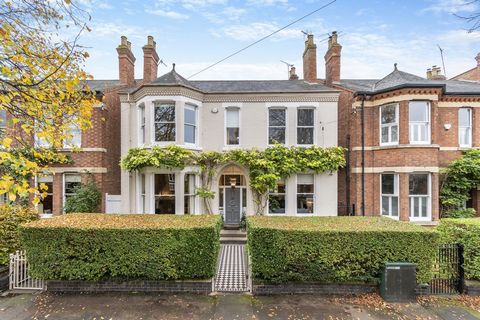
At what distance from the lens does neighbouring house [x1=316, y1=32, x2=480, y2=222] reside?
11688 mm

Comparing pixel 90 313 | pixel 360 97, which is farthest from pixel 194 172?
pixel 360 97

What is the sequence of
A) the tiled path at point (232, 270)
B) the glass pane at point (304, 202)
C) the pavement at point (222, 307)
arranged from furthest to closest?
1. the glass pane at point (304, 202)
2. the tiled path at point (232, 270)
3. the pavement at point (222, 307)

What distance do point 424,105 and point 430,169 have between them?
323 cm

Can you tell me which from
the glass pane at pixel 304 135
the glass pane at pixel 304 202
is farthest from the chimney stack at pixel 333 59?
the glass pane at pixel 304 202

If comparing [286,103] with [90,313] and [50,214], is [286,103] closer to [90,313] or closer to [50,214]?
[90,313]

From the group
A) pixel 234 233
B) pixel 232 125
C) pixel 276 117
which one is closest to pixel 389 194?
pixel 276 117

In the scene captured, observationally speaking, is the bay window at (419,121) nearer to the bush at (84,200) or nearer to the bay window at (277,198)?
the bay window at (277,198)

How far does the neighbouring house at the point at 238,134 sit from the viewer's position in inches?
483

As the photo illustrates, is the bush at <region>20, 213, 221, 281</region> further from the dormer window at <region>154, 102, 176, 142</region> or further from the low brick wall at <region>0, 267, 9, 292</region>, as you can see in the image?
the dormer window at <region>154, 102, 176, 142</region>

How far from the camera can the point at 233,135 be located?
42.6ft

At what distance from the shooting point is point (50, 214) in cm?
1267

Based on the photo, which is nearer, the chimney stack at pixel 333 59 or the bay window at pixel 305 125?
the bay window at pixel 305 125

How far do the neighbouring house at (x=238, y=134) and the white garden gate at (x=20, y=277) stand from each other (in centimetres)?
574

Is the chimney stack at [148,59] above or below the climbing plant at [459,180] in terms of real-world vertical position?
above
